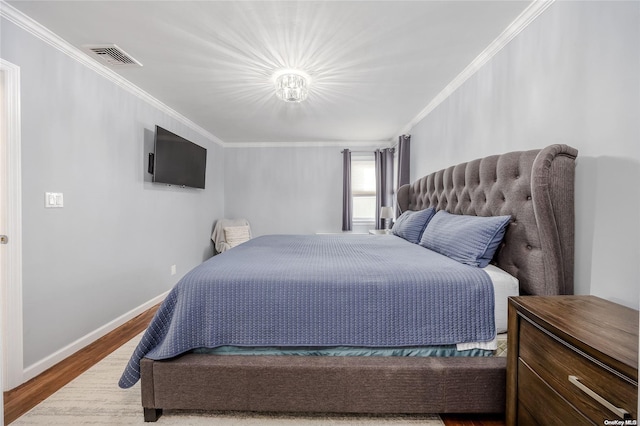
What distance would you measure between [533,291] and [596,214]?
1.57 ft

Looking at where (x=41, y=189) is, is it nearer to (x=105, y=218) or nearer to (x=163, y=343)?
(x=105, y=218)

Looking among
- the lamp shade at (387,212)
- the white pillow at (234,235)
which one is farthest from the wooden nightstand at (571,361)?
the white pillow at (234,235)

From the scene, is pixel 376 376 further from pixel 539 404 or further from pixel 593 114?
pixel 593 114

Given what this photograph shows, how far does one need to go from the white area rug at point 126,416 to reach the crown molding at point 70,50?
94.4 inches

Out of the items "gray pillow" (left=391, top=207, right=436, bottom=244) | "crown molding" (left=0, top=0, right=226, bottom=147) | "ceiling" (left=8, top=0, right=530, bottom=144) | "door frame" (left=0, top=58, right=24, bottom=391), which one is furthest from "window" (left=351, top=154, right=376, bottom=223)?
"door frame" (left=0, top=58, right=24, bottom=391)

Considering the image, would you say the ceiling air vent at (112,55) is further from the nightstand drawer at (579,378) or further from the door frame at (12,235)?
the nightstand drawer at (579,378)

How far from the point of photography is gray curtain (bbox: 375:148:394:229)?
4.82 meters

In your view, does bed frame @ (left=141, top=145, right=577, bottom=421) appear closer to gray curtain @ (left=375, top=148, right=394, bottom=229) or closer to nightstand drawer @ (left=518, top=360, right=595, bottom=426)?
nightstand drawer @ (left=518, top=360, right=595, bottom=426)

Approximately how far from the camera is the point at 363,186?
5.27 metres

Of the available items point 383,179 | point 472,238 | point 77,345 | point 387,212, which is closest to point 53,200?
point 77,345

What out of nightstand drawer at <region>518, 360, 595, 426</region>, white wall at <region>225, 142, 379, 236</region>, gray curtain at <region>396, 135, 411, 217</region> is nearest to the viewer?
nightstand drawer at <region>518, 360, 595, 426</region>

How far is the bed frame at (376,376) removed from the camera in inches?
52.3

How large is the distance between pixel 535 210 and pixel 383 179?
11.6 feet

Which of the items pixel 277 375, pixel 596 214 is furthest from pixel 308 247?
pixel 596 214
